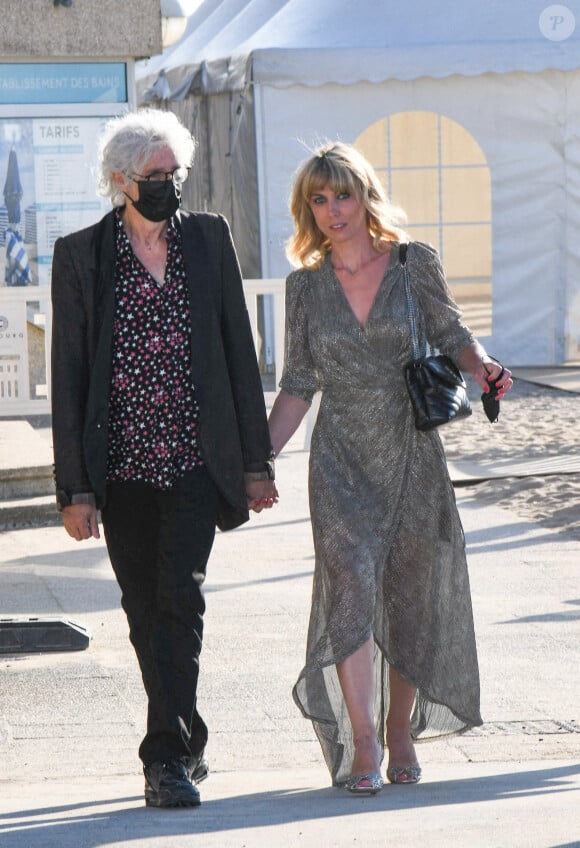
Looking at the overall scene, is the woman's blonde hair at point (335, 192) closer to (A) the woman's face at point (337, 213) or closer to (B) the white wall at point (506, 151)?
(A) the woman's face at point (337, 213)

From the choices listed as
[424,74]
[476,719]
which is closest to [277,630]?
[476,719]

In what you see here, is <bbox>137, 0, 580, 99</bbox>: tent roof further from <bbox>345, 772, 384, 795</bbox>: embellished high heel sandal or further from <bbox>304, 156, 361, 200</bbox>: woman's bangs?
<bbox>345, 772, 384, 795</bbox>: embellished high heel sandal

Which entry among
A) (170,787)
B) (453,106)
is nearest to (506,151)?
(453,106)

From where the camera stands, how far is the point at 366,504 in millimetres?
4105

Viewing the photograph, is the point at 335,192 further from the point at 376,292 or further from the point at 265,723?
the point at 265,723

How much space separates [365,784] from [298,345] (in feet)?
3.82

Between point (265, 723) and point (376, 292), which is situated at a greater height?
point (376, 292)

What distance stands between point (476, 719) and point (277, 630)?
193cm

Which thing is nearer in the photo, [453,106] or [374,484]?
[374,484]

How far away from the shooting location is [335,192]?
4070mm

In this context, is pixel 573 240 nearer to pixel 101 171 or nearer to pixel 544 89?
pixel 544 89

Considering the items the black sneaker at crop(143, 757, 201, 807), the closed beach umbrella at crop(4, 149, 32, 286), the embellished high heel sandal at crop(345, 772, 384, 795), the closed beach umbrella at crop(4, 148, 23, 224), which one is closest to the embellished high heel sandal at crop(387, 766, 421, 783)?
the embellished high heel sandal at crop(345, 772, 384, 795)

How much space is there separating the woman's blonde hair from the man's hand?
92 cm

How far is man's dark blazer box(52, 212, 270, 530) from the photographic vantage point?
12.6 ft
